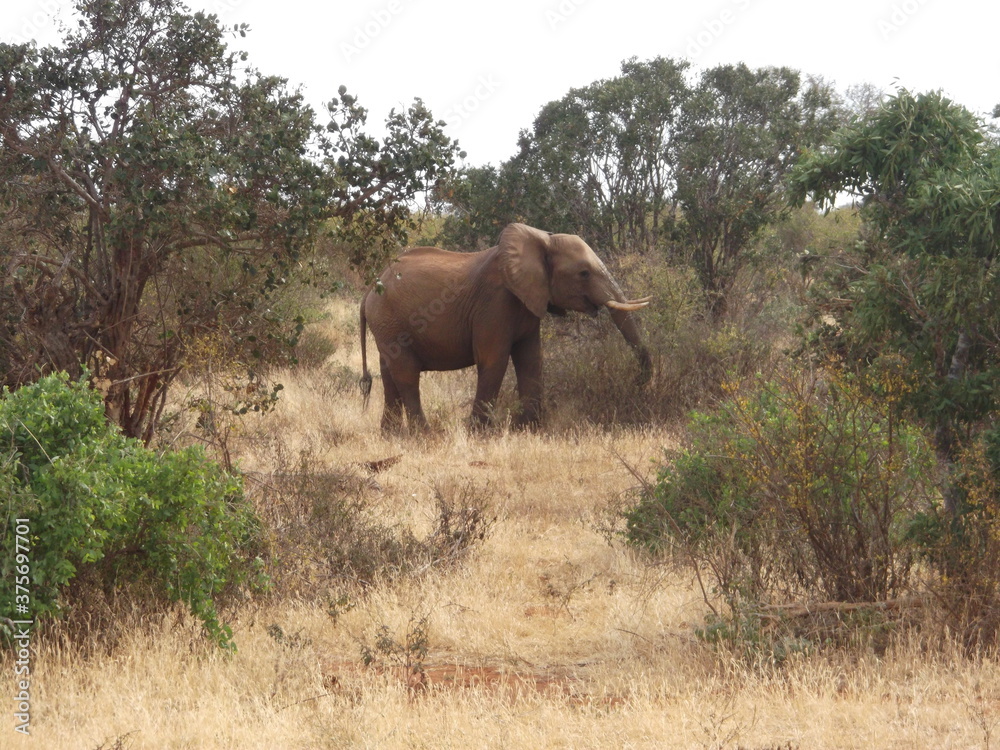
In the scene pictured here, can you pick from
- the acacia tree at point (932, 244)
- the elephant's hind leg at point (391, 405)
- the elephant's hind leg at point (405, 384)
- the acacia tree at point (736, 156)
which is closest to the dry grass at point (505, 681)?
the acacia tree at point (932, 244)

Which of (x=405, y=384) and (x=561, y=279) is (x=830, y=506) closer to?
(x=561, y=279)

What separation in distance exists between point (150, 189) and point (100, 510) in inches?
94.1

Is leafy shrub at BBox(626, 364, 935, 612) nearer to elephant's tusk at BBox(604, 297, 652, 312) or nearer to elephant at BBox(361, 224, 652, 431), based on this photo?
elephant's tusk at BBox(604, 297, 652, 312)

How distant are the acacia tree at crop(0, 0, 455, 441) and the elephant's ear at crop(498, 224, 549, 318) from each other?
5121mm

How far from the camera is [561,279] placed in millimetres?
13234

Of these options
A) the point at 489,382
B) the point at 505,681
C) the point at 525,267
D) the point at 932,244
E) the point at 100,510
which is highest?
the point at 525,267

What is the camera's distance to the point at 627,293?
14.4 metres

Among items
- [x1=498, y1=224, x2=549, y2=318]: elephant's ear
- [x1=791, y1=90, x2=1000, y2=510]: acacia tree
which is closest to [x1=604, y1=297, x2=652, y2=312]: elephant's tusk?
[x1=498, y1=224, x2=549, y2=318]: elephant's ear

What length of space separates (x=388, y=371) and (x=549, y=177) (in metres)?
4.69

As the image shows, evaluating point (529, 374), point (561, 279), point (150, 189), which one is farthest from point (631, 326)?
point (150, 189)

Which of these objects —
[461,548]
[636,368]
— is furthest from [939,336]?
[636,368]

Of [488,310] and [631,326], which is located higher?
[488,310]

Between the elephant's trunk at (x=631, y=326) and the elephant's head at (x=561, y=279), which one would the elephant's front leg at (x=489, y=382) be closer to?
the elephant's head at (x=561, y=279)

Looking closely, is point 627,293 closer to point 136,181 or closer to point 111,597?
point 136,181
